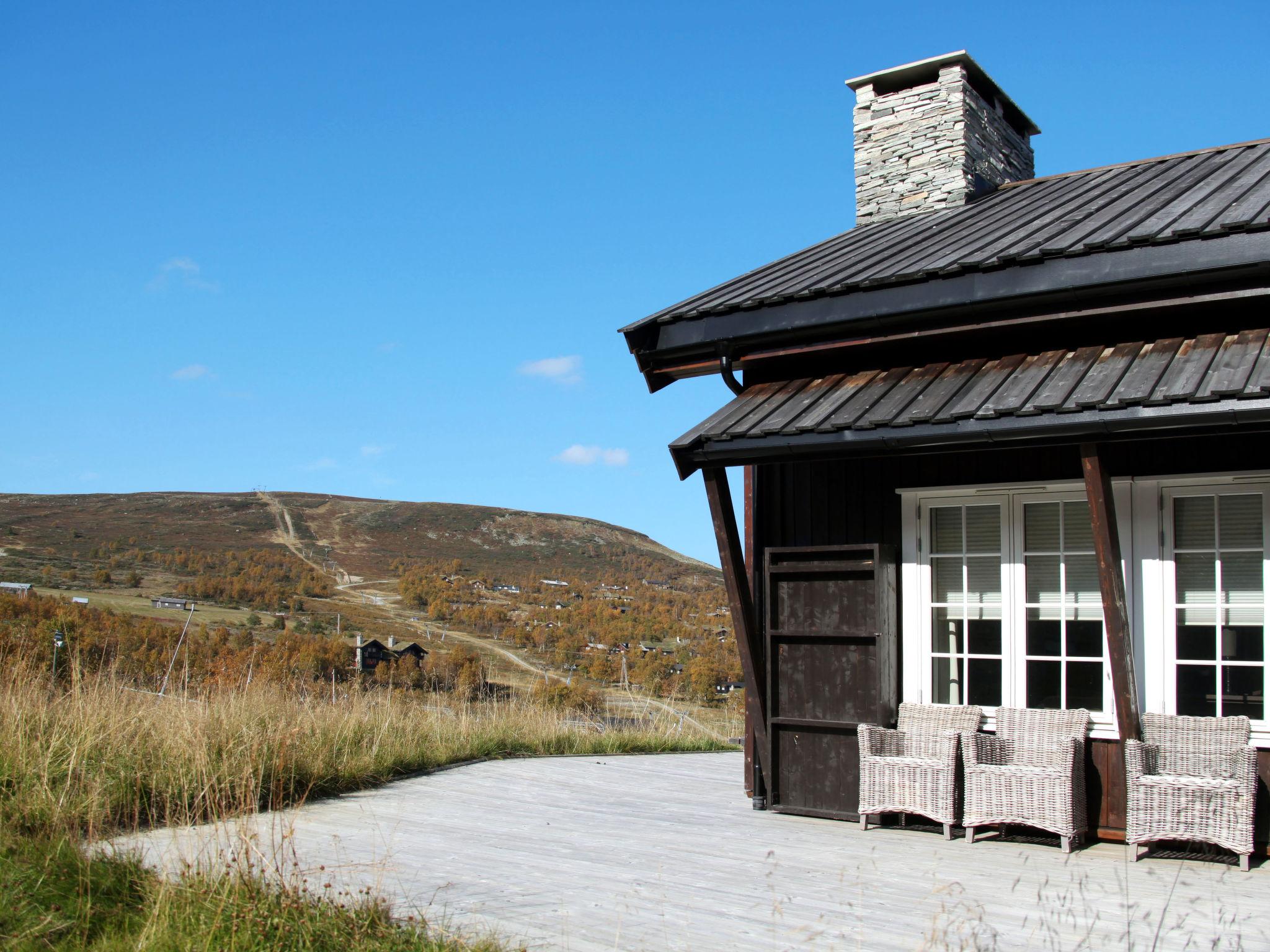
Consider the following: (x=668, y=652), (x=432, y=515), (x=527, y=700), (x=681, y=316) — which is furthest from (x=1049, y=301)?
(x=432, y=515)

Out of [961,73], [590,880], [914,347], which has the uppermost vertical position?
[961,73]

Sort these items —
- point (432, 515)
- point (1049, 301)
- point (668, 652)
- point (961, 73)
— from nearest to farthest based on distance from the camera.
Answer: point (1049, 301), point (961, 73), point (668, 652), point (432, 515)

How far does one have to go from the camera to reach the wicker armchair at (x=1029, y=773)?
6.09 m

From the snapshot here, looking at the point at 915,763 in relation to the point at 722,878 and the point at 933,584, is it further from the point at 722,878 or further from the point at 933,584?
the point at 722,878

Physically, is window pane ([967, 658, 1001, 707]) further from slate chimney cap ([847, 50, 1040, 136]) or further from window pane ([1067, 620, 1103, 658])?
slate chimney cap ([847, 50, 1040, 136])

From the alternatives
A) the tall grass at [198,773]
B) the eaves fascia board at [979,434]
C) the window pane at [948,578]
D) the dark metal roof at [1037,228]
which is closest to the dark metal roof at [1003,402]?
the eaves fascia board at [979,434]

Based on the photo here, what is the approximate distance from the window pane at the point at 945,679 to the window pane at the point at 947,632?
0.06m

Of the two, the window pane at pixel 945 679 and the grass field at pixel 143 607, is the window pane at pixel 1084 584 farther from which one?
the grass field at pixel 143 607

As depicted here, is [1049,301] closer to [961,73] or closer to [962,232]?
[962,232]

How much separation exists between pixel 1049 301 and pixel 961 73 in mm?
4965

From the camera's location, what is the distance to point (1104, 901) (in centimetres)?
488

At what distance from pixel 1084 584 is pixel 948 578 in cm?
83

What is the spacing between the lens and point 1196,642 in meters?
6.24

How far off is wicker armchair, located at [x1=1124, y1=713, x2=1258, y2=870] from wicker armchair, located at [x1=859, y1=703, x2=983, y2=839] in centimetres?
94
